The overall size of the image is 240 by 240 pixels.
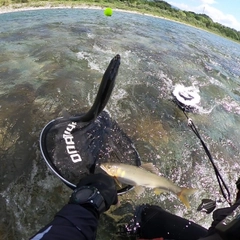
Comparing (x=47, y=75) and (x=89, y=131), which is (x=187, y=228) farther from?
(x=47, y=75)

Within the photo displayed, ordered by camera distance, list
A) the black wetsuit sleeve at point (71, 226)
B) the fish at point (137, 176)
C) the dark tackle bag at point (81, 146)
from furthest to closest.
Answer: the dark tackle bag at point (81, 146) → the fish at point (137, 176) → the black wetsuit sleeve at point (71, 226)

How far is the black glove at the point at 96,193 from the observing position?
2174 mm

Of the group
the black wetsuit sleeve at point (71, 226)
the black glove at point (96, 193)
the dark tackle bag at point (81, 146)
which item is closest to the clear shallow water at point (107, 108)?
Result: the dark tackle bag at point (81, 146)

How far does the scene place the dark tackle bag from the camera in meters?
3.78

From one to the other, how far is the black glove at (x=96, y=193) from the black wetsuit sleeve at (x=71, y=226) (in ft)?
0.32

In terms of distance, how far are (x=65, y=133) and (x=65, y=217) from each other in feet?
7.76

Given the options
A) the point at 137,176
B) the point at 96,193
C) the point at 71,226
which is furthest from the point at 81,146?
the point at 71,226

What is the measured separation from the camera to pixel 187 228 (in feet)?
10.5

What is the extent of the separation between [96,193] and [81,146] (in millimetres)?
1903

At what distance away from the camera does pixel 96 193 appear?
2.28 m

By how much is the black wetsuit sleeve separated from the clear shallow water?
6.26ft

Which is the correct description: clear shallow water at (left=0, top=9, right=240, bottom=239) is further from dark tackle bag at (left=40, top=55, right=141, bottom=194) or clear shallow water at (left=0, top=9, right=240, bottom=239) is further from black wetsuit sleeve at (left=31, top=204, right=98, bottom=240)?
black wetsuit sleeve at (left=31, top=204, right=98, bottom=240)

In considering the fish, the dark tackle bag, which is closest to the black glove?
the fish

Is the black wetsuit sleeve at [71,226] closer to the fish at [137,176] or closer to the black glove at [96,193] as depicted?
the black glove at [96,193]
